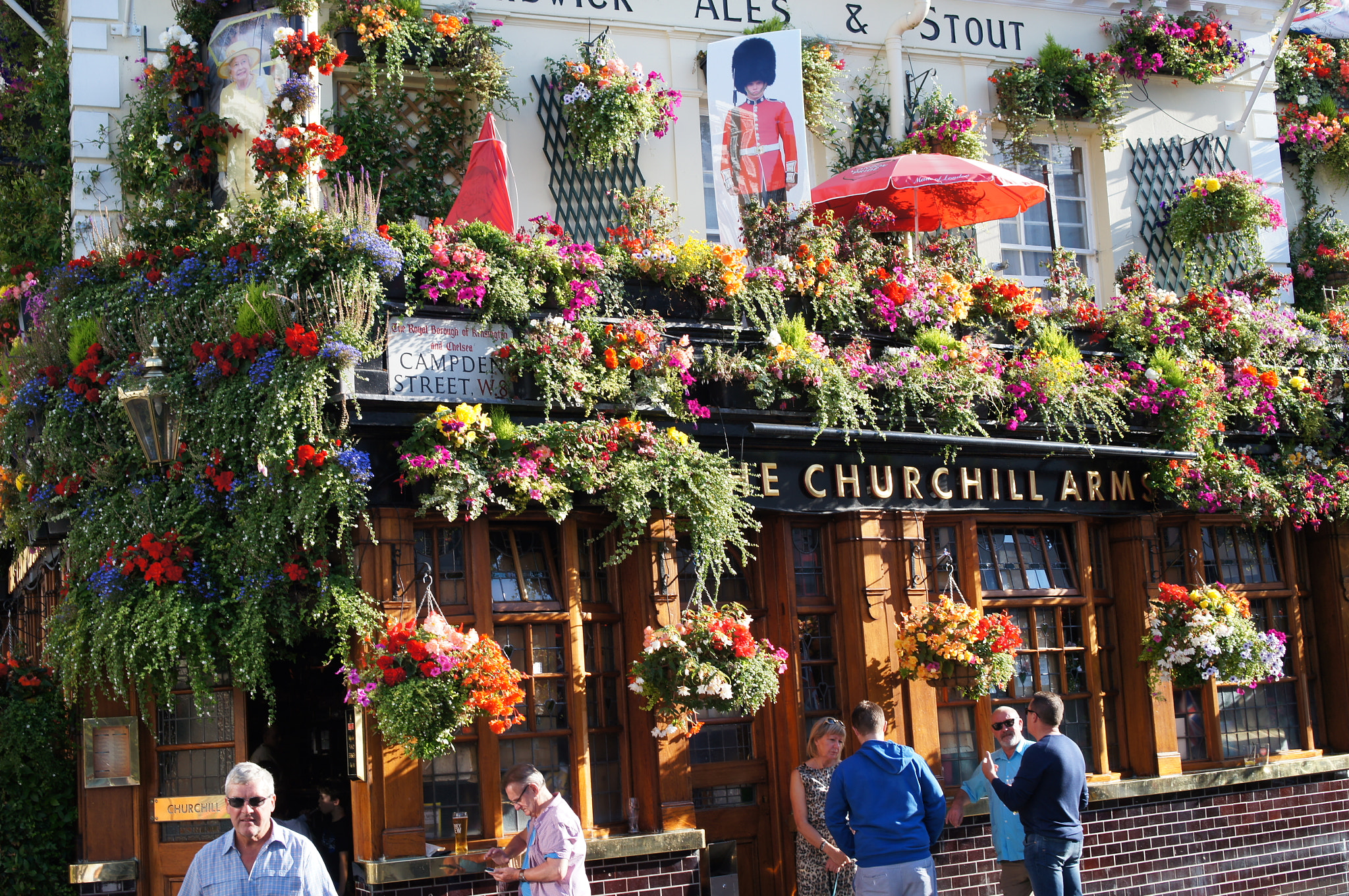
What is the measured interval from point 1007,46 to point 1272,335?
381cm

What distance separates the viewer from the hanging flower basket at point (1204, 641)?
37.8 feet

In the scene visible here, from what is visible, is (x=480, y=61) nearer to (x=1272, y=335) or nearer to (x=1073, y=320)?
(x=1073, y=320)

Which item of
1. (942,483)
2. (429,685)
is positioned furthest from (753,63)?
(429,685)

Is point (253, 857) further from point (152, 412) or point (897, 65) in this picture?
point (897, 65)

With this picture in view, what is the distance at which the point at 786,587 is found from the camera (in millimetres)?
10750

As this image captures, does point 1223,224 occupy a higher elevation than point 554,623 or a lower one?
higher

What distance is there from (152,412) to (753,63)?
5.82 meters

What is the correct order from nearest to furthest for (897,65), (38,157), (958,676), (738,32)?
1. (958,676)
2. (38,157)
3. (738,32)
4. (897,65)

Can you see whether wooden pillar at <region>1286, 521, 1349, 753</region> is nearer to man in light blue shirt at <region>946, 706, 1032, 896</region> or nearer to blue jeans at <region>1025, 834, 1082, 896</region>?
man in light blue shirt at <region>946, 706, 1032, 896</region>

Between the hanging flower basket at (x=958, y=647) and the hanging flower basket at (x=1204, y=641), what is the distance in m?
1.75

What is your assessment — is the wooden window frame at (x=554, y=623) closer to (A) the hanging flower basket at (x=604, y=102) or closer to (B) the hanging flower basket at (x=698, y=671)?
(B) the hanging flower basket at (x=698, y=671)

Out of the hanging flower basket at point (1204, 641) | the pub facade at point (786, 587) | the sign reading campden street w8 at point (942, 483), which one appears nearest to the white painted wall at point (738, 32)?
the pub facade at point (786, 587)

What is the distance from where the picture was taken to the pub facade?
9.35 m

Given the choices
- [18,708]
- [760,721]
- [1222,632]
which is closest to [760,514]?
[760,721]
